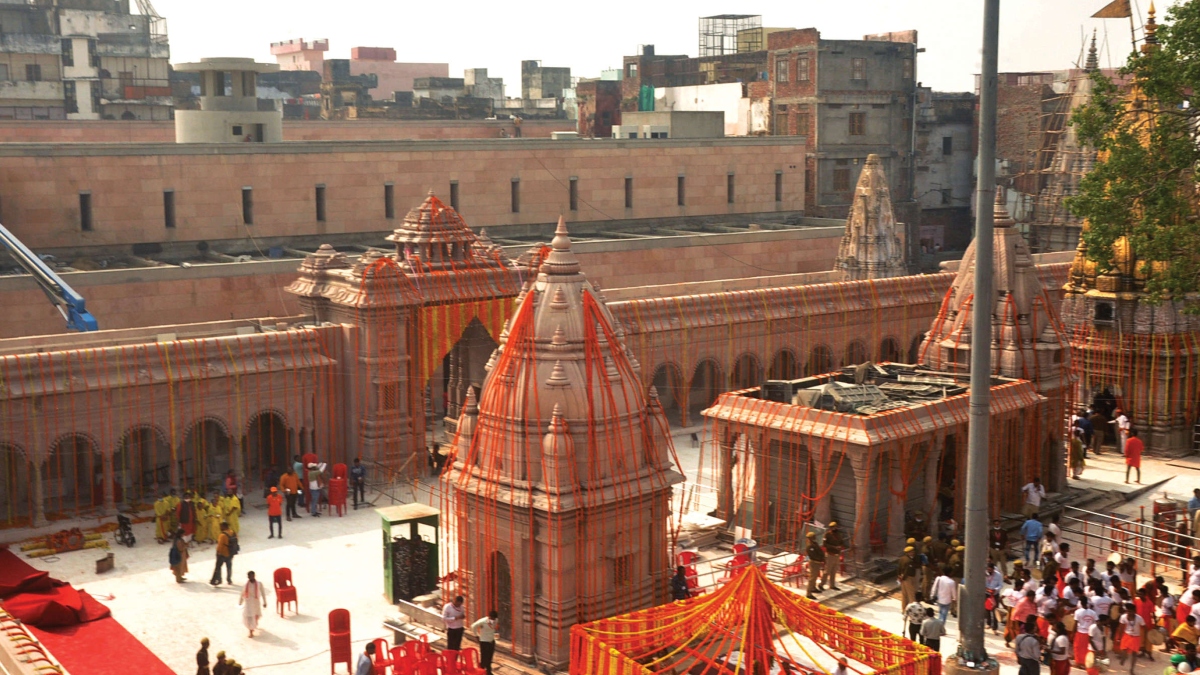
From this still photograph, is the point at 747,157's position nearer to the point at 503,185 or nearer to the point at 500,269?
the point at 503,185

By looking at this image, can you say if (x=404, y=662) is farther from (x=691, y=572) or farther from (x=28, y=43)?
(x=28, y=43)

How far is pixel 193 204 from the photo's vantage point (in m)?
45.1

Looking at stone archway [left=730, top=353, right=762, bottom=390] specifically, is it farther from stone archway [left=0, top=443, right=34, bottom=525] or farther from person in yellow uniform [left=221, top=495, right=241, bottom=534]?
stone archway [left=0, top=443, right=34, bottom=525]

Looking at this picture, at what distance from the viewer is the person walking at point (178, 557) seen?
25.8 m

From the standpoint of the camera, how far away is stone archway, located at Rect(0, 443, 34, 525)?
95.5ft

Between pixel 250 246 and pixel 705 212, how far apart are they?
2010 cm

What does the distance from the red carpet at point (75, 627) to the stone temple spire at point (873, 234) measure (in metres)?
30.1

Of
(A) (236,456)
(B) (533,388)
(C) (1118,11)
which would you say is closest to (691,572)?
(B) (533,388)

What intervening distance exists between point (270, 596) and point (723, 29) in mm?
66739

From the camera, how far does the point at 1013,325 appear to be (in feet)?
104

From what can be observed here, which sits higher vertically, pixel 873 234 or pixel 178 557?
pixel 873 234

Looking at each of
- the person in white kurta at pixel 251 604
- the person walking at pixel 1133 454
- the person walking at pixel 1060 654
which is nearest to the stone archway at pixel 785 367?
the person walking at pixel 1133 454

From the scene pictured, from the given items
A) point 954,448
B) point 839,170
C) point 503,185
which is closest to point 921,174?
point 839,170

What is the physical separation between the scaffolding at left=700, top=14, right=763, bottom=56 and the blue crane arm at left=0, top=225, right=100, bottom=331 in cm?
5605
